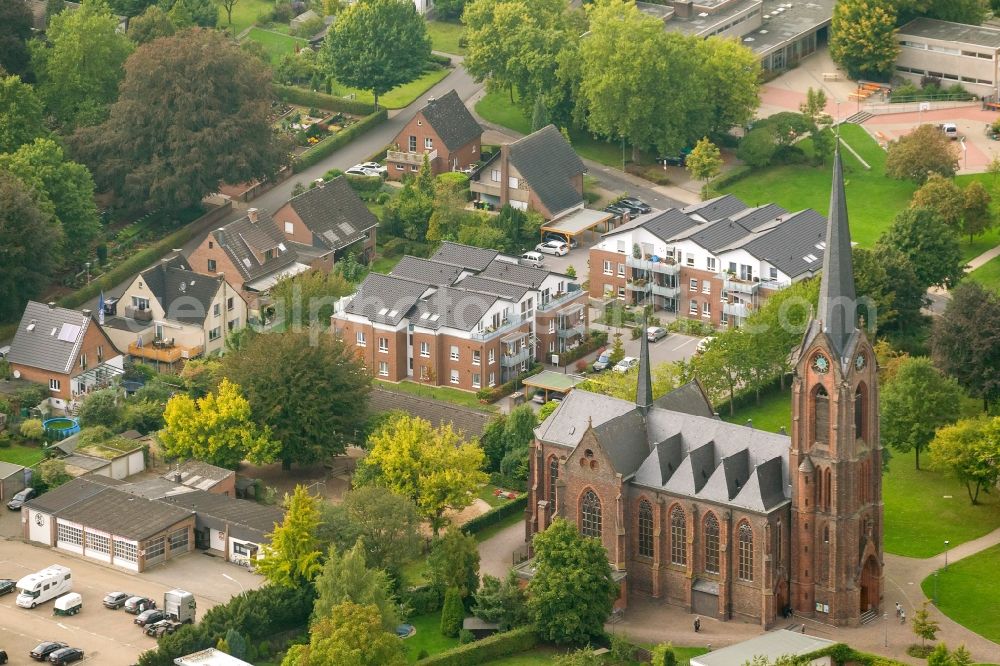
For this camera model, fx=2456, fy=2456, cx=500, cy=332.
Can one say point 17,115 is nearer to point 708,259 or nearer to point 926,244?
point 708,259

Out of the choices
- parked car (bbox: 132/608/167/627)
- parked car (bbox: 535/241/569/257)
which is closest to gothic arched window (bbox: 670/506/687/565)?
parked car (bbox: 132/608/167/627)

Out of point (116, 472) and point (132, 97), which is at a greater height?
point (132, 97)

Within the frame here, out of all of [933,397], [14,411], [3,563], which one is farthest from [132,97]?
[933,397]

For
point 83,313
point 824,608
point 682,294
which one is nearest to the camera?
point 824,608

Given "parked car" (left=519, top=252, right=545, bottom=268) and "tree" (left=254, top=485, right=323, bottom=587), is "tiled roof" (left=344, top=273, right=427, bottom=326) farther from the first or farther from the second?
"tree" (left=254, top=485, right=323, bottom=587)

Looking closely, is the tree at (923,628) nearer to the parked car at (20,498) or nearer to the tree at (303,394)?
the tree at (303,394)

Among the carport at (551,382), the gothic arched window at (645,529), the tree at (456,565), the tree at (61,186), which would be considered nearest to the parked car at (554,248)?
the carport at (551,382)

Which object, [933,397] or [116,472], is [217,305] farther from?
[933,397]

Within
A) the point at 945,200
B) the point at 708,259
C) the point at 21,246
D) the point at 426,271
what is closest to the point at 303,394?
the point at 426,271
